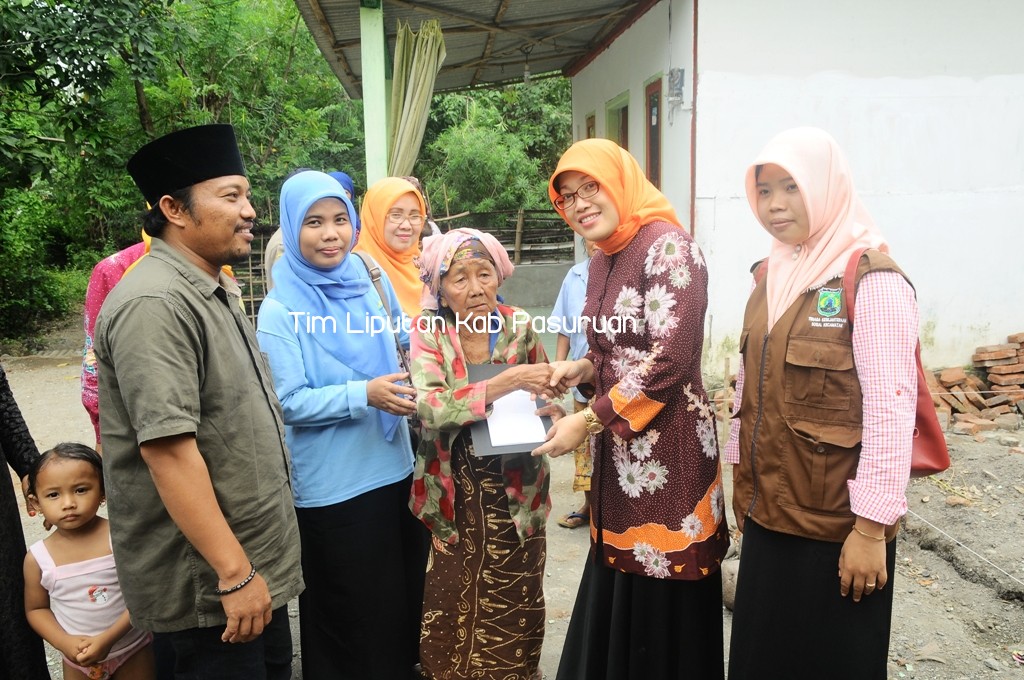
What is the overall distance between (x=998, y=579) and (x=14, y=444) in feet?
13.5

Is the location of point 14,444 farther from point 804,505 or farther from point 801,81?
point 801,81

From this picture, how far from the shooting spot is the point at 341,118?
1900cm

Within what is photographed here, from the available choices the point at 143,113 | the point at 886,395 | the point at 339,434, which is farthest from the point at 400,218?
the point at 143,113

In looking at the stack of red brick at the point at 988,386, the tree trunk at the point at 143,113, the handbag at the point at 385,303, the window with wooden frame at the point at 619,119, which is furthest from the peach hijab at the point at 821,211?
the tree trunk at the point at 143,113

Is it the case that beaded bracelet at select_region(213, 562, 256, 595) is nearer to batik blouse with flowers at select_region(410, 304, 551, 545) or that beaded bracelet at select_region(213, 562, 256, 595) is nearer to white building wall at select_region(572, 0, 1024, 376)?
batik blouse with flowers at select_region(410, 304, 551, 545)

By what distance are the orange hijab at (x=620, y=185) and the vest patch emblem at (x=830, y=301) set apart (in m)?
0.47

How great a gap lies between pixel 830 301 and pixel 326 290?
5.21 feet

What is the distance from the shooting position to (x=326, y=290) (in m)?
2.42

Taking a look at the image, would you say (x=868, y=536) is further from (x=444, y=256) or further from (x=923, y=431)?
(x=444, y=256)

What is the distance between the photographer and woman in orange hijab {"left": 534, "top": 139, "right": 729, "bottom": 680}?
2.06 m

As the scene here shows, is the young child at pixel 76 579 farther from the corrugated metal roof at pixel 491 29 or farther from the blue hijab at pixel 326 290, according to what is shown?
the corrugated metal roof at pixel 491 29

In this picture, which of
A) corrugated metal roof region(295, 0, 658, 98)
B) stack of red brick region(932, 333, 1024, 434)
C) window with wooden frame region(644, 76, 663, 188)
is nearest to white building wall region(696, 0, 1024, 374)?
stack of red brick region(932, 333, 1024, 434)

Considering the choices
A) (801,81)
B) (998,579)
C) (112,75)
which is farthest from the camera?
(112,75)

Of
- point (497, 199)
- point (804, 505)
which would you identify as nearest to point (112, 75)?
point (804, 505)
